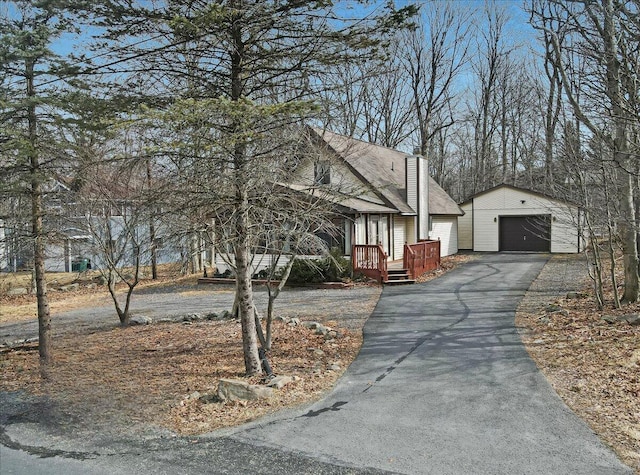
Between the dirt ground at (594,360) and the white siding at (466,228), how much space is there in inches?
632

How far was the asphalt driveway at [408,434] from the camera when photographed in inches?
172

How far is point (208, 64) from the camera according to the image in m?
7.00

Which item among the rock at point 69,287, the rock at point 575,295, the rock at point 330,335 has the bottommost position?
the rock at point 330,335

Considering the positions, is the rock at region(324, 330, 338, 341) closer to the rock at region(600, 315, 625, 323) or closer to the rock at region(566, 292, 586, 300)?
the rock at region(600, 315, 625, 323)

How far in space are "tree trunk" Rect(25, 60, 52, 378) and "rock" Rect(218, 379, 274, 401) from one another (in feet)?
12.4

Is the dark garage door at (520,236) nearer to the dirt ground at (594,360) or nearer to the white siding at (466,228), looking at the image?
the white siding at (466,228)

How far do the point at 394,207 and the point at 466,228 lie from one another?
9220mm

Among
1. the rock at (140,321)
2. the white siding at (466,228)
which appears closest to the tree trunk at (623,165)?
the rock at (140,321)

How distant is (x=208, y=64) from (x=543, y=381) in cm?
645

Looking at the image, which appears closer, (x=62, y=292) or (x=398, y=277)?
(x=398, y=277)

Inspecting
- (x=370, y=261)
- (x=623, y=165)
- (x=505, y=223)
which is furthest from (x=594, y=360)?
(x=505, y=223)

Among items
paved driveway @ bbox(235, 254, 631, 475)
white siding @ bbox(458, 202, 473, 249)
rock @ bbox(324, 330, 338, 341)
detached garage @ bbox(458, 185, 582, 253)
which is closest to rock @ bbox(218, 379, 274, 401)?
paved driveway @ bbox(235, 254, 631, 475)

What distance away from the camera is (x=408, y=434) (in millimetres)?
5008

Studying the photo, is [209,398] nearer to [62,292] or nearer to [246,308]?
[246,308]
